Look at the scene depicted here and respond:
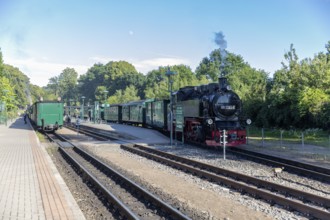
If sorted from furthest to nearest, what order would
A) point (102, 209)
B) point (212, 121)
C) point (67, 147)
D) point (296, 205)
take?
point (67, 147) < point (212, 121) < point (102, 209) < point (296, 205)

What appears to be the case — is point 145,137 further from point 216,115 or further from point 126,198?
point 126,198

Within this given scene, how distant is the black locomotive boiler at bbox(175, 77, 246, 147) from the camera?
1762 centimetres

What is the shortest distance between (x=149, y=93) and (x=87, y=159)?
145 feet

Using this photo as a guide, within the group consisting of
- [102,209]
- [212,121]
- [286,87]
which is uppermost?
[286,87]

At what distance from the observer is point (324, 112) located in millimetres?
23531

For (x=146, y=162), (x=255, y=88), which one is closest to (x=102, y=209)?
(x=146, y=162)

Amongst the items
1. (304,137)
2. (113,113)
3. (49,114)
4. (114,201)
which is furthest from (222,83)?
(113,113)

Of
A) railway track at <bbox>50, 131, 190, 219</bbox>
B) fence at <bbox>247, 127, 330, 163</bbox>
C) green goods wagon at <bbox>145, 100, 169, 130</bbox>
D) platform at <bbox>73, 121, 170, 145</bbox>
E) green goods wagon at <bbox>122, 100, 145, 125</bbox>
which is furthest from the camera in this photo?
green goods wagon at <bbox>122, 100, 145, 125</bbox>

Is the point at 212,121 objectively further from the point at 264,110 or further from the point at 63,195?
the point at 264,110

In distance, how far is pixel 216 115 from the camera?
18.0 metres

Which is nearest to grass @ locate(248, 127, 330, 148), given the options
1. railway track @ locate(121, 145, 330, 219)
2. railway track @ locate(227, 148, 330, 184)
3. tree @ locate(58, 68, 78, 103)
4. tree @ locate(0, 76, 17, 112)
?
railway track @ locate(227, 148, 330, 184)

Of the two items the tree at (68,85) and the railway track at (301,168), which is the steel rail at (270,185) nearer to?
the railway track at (301,168)

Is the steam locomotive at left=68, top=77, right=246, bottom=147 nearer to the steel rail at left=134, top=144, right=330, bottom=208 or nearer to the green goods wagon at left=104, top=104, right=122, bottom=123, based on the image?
the steel rail at left=134, top=144, right=330, bottom=208

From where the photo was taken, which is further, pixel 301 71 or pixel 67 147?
pixel 301 71
